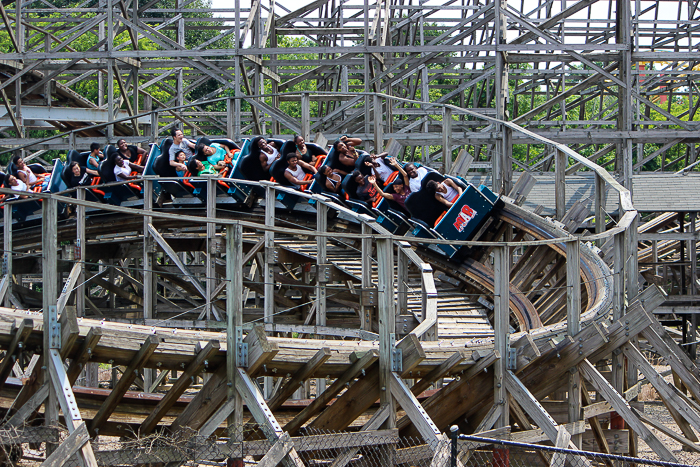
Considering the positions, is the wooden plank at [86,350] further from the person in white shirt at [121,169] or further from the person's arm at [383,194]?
the person in white shirt at [121,169]

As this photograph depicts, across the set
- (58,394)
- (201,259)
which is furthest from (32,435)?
(201,259)

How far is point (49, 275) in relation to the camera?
6281 mm

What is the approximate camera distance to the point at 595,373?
27.9 feet

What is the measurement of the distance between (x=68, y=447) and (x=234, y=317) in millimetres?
1505

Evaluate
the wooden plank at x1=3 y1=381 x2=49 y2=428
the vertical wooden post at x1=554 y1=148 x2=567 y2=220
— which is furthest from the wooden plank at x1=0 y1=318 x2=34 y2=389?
the vertical wooden post at x1=554 y1=148 x2=567 y2=220

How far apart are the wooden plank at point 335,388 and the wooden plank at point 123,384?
1498 millimetres

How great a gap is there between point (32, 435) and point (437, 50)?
40.8ft

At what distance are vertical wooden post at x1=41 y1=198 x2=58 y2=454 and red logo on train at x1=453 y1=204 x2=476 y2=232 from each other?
250 inches

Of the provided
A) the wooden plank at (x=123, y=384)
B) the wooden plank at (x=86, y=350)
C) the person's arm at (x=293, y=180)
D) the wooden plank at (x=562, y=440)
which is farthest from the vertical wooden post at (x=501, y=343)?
the person's arm at (x=293, y=180)

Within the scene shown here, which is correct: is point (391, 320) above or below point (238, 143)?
below

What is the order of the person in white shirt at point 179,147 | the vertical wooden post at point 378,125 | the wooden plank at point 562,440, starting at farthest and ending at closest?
the vertical wooden post at point 378,125 < the person in white shirt at point 179,147 < the wooden plank at point 562,440

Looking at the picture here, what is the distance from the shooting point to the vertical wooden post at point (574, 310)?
830 centimetres

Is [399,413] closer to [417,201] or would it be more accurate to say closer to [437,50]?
[417,201]

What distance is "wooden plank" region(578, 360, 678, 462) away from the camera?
8.19 m
